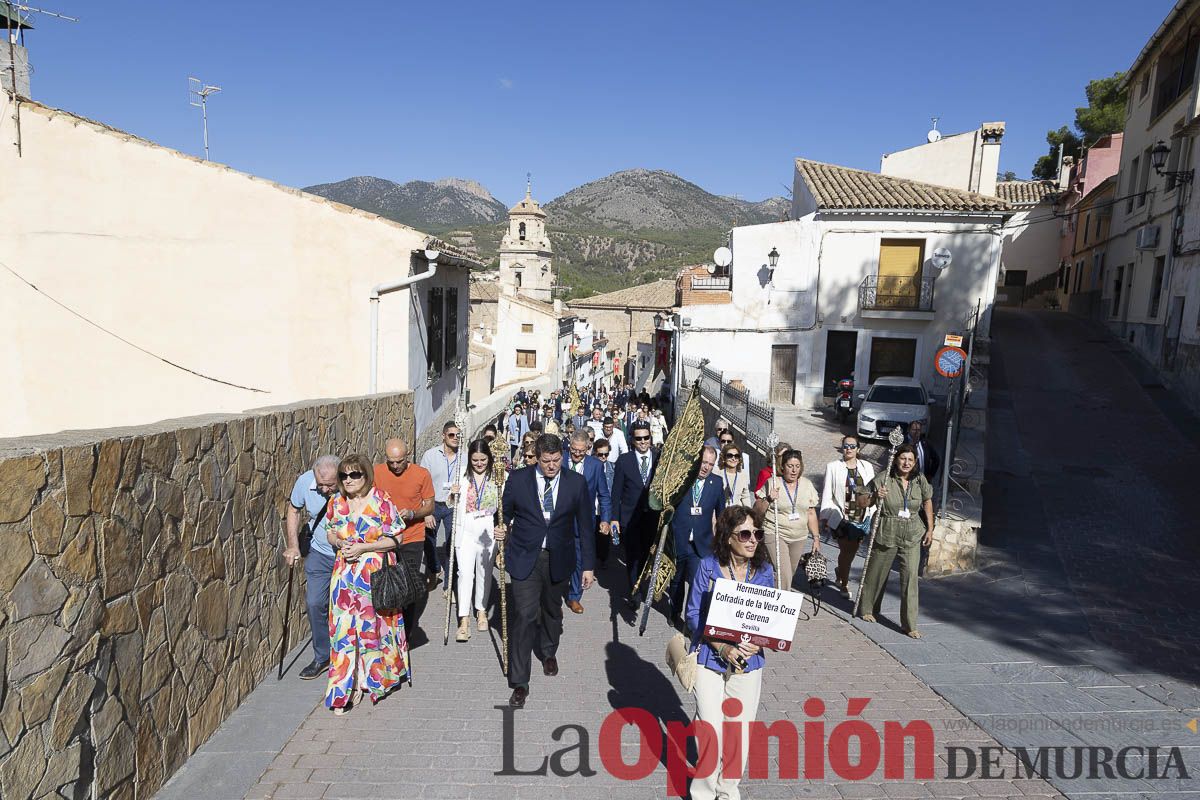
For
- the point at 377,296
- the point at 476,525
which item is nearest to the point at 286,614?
the point at 476,525

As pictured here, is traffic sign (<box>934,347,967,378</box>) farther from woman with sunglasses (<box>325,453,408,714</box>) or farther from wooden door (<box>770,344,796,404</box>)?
wooden door (<box>770,344,796,404</box>)

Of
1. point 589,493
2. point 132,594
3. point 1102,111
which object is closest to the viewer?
point 132,594

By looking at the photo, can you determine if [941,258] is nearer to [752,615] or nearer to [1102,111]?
[752,615]

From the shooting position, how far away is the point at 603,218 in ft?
436

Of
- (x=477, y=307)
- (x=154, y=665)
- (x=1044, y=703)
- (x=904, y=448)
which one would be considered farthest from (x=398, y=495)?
(x=477, y=307)

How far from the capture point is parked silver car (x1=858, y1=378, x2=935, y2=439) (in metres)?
15.4

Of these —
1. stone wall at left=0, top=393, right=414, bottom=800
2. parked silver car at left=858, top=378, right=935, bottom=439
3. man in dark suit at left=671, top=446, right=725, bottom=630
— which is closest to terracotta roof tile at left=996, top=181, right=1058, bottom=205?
parked silver car at left=858, top=378, right=935, bottom=439

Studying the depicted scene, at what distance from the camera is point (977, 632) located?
6.64 metres

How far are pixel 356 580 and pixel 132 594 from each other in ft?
4.77

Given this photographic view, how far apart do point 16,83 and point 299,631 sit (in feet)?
33.2

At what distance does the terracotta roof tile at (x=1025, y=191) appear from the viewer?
120 feet

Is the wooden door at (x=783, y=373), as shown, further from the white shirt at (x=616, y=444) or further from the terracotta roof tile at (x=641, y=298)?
the terracotta roof tile at (x=641, y=298)

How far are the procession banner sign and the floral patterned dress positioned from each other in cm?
243

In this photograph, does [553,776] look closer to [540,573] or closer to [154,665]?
[540,573]
